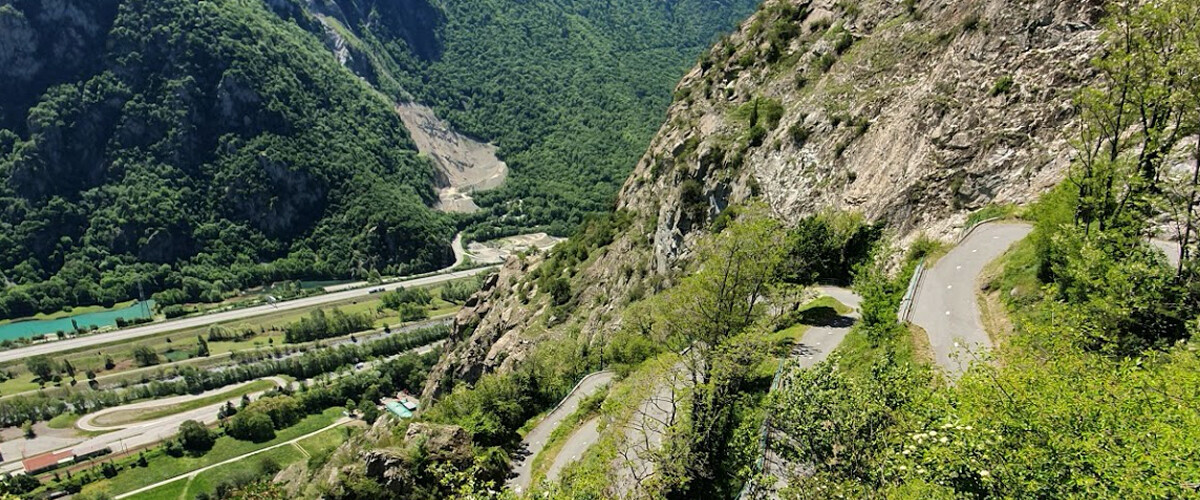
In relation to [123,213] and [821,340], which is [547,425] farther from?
[123,213]

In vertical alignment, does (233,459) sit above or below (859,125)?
below

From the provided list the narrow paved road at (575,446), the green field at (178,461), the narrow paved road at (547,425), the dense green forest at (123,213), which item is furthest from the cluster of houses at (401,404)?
the dense green forest at (123,213)

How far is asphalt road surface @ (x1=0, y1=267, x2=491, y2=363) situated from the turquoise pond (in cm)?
1770

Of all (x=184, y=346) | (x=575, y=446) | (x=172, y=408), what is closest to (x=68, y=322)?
(x=184, y=346)

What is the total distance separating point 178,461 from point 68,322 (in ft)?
306

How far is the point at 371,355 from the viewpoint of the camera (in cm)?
12875

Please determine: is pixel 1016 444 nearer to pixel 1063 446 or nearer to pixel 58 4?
pixel 1063 446

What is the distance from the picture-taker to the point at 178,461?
90000mm

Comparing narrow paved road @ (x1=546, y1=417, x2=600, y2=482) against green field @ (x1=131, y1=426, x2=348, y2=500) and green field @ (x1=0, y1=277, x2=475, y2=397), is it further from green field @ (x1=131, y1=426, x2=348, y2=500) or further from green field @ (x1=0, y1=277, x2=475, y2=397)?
green field @ (x1=0, y1=277, x2=475, y2=397)

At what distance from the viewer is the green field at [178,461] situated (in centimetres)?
8344

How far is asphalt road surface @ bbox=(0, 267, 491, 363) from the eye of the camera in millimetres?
119500

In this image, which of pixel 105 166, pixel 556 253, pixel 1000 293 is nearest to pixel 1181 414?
pixel 1000 293

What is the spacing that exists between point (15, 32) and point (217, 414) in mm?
191117

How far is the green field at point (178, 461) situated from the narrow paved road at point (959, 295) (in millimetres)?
103584
